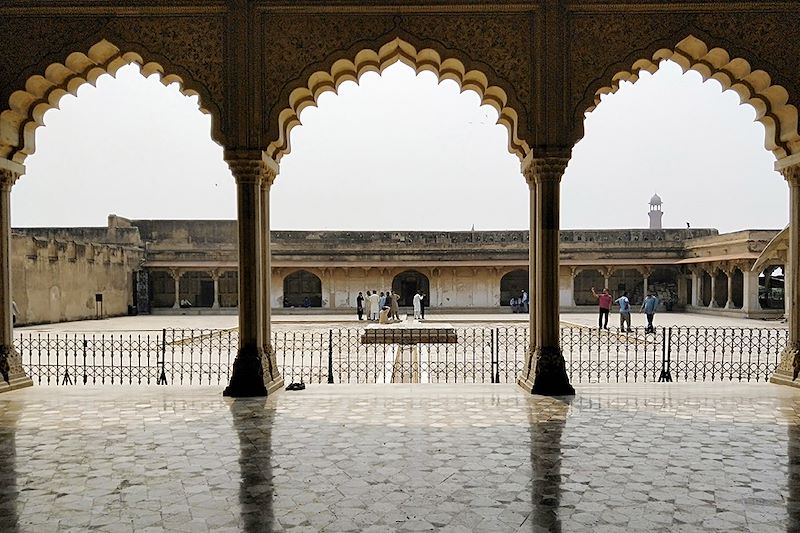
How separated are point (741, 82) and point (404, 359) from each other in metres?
7.52

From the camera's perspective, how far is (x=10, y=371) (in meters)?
6.86

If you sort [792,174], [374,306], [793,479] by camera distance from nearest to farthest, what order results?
[793,479] < [792,174] < [374,306]

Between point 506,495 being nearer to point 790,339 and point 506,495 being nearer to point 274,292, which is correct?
point 790,339

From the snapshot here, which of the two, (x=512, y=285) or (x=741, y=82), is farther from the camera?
(x=512, y=285)

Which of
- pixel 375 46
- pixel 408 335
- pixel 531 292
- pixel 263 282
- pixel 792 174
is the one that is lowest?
pixel 408 335

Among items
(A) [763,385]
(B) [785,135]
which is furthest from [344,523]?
(B) [785,135]

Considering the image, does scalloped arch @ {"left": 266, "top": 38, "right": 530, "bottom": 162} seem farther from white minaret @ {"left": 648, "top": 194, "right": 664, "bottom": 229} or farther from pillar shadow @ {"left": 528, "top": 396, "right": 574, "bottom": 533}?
white minaret @ {"left": 648, "top": 194, "right": 664, "bottom": 229}

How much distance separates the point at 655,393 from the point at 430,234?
926 inches

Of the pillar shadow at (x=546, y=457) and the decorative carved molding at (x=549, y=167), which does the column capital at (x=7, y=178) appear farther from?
the pillar shadow at (x=546, y=457)

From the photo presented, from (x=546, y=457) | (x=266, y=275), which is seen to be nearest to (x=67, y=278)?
(x=266, y=275)

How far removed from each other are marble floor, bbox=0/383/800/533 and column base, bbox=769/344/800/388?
0.31m

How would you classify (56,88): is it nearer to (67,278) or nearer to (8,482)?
(8,482)

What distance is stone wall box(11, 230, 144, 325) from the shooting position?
66.1 feet

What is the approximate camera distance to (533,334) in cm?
687
